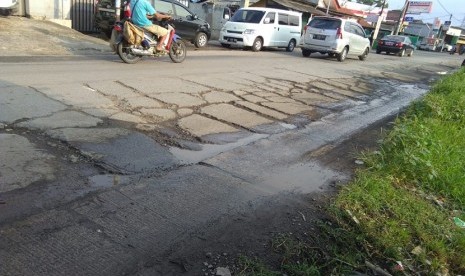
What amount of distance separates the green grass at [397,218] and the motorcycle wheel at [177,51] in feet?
22.5

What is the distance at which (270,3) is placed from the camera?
99.2 ft

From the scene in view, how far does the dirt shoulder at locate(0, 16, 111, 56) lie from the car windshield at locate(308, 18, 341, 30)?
9021 millimetres

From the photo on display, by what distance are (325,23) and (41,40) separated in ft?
37.3

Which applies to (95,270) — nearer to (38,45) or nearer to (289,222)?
(289,222)

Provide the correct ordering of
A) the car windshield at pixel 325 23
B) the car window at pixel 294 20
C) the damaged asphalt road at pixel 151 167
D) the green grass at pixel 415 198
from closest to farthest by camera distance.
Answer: the damaged asphalt road at pixel 151 167, the green grass at pixel 415 198, the car windshield at pixel 325 23, the car window at pixel 294 20

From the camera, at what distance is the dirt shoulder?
10.5 m

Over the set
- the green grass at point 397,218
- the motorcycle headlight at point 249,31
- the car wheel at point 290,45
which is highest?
the motorcycle headlight at point 249,31

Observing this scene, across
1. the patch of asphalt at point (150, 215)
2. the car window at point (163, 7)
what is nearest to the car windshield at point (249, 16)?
the car window at point (163, 7)

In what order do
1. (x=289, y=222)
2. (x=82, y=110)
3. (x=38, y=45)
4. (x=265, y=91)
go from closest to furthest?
1. (x=289, y=222)
2. (x=82, y=110)
3. (x=265, y=91)
4. (x=38, y=45)

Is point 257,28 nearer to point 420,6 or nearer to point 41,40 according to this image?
point 41,40

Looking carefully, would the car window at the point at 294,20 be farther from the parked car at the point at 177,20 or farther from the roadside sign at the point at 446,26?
the roadside sign at the point at 446,26

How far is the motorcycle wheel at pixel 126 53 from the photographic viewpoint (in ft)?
30.9

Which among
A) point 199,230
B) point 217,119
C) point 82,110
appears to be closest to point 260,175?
point 199,230

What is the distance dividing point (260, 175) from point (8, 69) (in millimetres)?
6106
